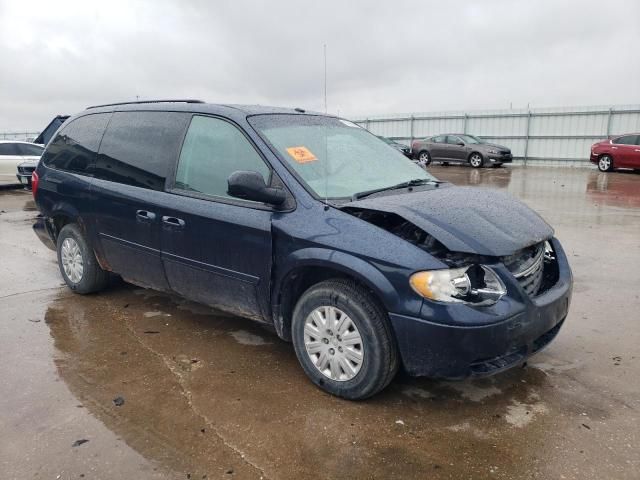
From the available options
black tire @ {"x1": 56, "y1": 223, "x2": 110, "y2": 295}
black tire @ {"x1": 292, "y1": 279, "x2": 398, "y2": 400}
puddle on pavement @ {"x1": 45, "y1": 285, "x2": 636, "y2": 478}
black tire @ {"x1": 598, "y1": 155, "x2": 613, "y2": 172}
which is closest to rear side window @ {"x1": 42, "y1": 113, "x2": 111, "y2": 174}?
black tire @ {"x1": 56, "y1": 223, "x2": 110, "y2": 295}

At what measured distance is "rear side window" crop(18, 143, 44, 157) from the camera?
15.1 m

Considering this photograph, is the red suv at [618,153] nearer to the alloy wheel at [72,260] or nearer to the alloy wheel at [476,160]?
the alloy wheel at [476,160]

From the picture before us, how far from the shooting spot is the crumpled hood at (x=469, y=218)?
2.87 meters

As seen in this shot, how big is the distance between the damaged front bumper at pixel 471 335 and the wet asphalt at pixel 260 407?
0.36m

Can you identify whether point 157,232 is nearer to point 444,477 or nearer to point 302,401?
point 302,401

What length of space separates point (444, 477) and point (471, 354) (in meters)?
0.63

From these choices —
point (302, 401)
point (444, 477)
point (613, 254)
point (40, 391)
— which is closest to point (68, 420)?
point (40, 391)

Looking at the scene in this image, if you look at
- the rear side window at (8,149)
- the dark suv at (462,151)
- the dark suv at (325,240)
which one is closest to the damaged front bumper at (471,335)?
the dark suv at (325,240)

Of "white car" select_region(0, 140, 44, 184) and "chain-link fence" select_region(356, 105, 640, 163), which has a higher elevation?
"chain-link fence" select_region(356, 105, 640, 163)

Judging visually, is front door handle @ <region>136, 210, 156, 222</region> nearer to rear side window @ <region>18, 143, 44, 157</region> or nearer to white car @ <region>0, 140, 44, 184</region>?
white car @ <region>0, 140, 44, 184</region>

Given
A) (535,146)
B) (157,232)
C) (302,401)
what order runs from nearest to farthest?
(302,401)
(157,232)
(535,146)

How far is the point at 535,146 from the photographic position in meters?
25.4

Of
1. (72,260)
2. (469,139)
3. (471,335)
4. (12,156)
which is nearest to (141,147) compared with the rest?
(72,260)

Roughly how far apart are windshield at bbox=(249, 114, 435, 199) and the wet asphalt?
1.32 meters
